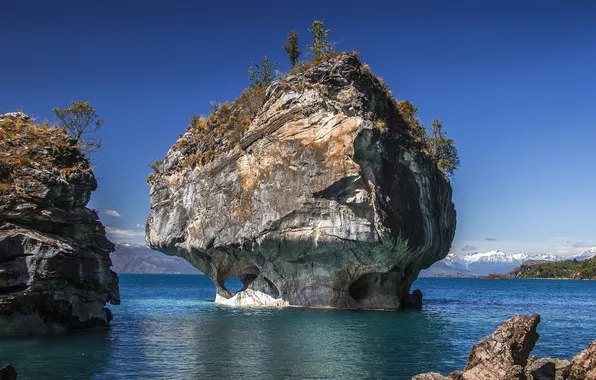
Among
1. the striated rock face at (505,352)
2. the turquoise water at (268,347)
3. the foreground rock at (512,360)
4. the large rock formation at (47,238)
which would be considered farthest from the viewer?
the large rock formation at (47,238)

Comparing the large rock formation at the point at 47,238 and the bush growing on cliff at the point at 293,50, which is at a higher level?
the bush growing on cliff at the point at 293,50

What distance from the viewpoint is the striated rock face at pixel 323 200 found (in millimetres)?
43438

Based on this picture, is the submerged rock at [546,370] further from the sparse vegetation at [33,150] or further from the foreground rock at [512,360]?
the sparse vegetation at [33,150]

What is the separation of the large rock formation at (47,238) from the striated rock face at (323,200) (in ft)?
52.6

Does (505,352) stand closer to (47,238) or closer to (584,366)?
(584,366)

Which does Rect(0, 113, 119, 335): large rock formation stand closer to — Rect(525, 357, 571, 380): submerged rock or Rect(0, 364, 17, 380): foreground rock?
Rect(0, 364, 17, 380): foreground rock

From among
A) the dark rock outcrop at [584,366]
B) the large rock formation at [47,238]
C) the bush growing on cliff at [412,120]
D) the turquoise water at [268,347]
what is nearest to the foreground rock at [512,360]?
the dark rock outcrop at [584,366]

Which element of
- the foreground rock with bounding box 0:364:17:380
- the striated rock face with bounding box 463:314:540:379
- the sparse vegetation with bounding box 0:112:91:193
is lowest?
the foreground rock with bounding box 0:364:17:380

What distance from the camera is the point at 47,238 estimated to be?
96.0 feet

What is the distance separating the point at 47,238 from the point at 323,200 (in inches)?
834

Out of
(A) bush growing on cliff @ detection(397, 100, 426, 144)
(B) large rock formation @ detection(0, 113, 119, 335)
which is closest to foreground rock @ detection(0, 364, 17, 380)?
Result: (B) large rock formation @ detection(0, 113, 119, 335)

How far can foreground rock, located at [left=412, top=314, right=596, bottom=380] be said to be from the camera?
15797 millimetres

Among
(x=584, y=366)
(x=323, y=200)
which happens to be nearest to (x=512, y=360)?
(x=584, y=366)

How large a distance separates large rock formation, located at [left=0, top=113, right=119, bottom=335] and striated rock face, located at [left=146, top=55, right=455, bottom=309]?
1603cm
